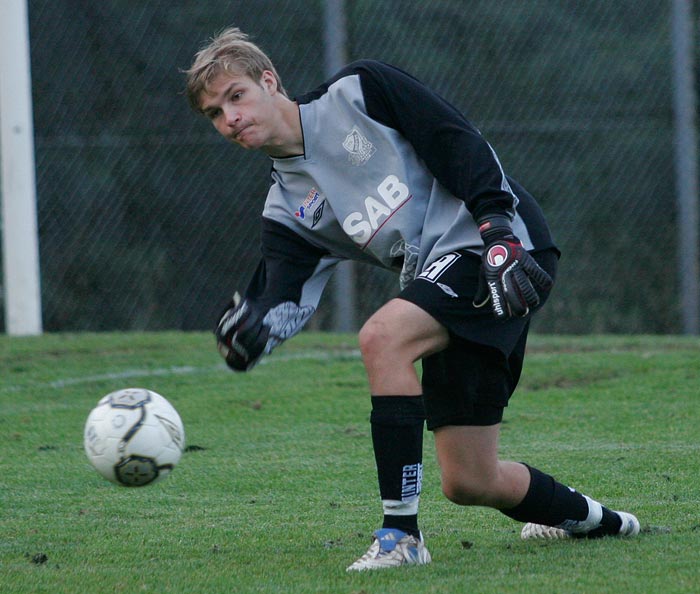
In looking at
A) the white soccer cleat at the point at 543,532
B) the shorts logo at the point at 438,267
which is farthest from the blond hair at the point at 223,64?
the white soccer cleat at the point at 543,532

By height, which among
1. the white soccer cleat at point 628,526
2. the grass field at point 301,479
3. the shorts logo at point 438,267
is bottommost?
the grass field at point 301,479

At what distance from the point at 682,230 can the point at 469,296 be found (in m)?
6.74

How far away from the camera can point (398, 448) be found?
11.5 feet

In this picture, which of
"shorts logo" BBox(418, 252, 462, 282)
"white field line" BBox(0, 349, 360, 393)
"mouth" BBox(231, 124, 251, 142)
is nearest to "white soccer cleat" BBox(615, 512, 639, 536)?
"shorts logo" BBox(418, 252, 462, 282)

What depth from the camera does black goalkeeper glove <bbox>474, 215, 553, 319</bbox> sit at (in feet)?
11.4

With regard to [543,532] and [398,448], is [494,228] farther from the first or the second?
[543,532]

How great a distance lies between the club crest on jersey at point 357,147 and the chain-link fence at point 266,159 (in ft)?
20.3

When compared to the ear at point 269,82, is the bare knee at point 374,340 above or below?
below

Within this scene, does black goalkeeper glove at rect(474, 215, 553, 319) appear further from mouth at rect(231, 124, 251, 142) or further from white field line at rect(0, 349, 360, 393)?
white field line at rect(0, 349, 360, 393)

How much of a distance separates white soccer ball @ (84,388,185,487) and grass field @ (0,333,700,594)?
0.99ft

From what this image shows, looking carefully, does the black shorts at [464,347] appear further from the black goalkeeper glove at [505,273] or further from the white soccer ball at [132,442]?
the white soccer ball at [132,442]

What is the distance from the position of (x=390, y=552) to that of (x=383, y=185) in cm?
114

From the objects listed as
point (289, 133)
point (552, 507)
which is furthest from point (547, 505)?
point (289, 133)

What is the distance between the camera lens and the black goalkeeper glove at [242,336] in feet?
12.8
